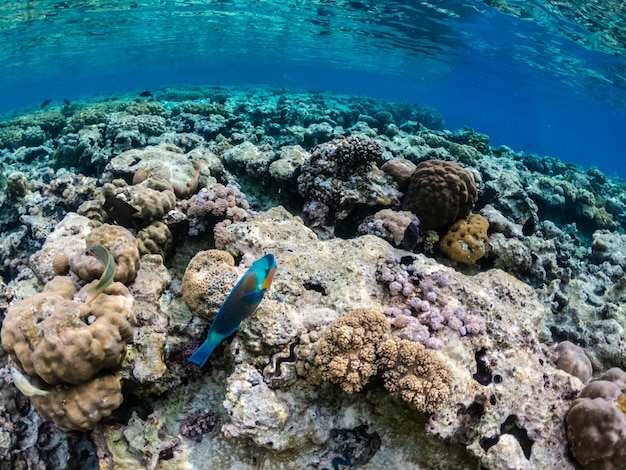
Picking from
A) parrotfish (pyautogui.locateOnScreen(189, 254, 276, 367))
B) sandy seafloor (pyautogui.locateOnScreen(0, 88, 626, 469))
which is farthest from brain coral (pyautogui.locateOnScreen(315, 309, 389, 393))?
parrotfish (pyautogui.locateOnScreen(189, 254, 276, 367))

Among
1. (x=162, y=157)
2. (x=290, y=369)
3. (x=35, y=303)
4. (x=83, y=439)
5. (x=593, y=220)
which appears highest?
Answer: (x=35, y=303)

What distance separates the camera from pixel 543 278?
6371 millimetres

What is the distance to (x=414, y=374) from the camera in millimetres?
3025

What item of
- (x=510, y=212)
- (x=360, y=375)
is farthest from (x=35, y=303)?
(x=510, y=212)

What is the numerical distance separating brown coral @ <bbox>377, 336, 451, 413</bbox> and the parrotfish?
1213 mm

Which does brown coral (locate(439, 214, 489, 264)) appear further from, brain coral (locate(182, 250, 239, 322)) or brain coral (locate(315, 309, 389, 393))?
brain coral (locate(182, 250, 239, 322))

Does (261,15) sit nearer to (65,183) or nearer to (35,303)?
(65,183)

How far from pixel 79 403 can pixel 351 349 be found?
2.27 metres

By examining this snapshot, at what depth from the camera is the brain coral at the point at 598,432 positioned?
301 centimetres

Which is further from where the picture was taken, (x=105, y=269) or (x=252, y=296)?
(x=105, y=269)

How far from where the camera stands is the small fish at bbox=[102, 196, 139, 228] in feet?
15.8

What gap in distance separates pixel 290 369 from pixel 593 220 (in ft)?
38.8

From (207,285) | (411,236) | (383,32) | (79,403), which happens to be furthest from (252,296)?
(383,32)

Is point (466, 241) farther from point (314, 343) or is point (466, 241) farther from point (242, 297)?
point (242, 297)
